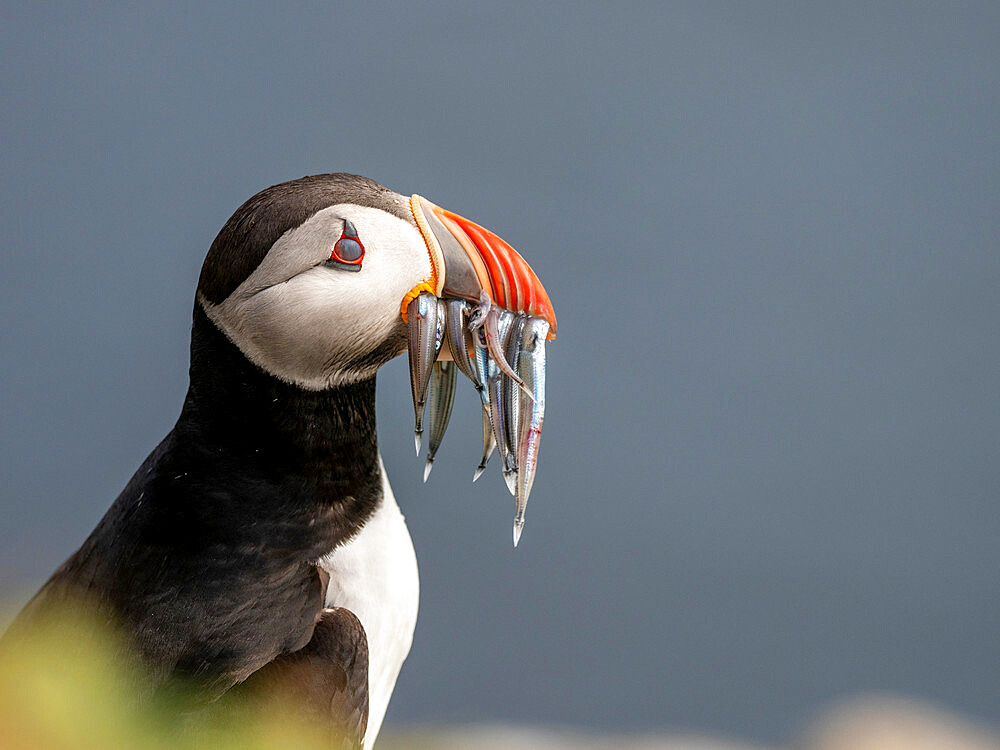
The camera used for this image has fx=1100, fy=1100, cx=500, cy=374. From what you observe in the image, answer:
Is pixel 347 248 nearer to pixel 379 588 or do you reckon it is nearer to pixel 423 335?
pixel 423 335

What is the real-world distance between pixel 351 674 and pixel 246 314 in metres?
0.49

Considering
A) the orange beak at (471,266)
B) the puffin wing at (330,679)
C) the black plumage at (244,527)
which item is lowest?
the puffin wing at (330,679)

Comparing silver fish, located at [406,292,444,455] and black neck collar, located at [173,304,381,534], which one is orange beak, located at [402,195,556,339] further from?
black neck collar, located at [173,304,381,534]

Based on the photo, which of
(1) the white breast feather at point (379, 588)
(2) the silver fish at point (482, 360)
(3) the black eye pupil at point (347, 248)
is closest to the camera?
(3) the black eye pupil at point (347, 248)

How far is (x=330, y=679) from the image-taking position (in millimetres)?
1403

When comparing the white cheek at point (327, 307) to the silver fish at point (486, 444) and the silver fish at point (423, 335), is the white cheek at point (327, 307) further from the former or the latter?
the silver fish at point (486, 444)

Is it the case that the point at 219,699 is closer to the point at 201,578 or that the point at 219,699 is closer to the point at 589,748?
the point at 201,578

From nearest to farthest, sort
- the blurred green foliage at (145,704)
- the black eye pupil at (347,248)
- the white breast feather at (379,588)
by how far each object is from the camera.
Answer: the blurred green foliage at (145,704), the black eye pupil at (347,248), the white breast feather at (379,588)

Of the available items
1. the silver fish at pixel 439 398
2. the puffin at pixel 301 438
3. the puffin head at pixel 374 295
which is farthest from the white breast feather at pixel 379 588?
the puffin head at pixel 374 295

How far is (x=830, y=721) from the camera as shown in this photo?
12.0 ft

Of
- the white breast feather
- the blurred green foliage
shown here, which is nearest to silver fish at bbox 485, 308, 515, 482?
the white breast feather

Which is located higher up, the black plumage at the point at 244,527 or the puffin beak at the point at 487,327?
the puffin beak at the point at 487,327

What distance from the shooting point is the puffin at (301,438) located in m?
1.35

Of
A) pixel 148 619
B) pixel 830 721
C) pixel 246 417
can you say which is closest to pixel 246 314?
pixel 246 417
